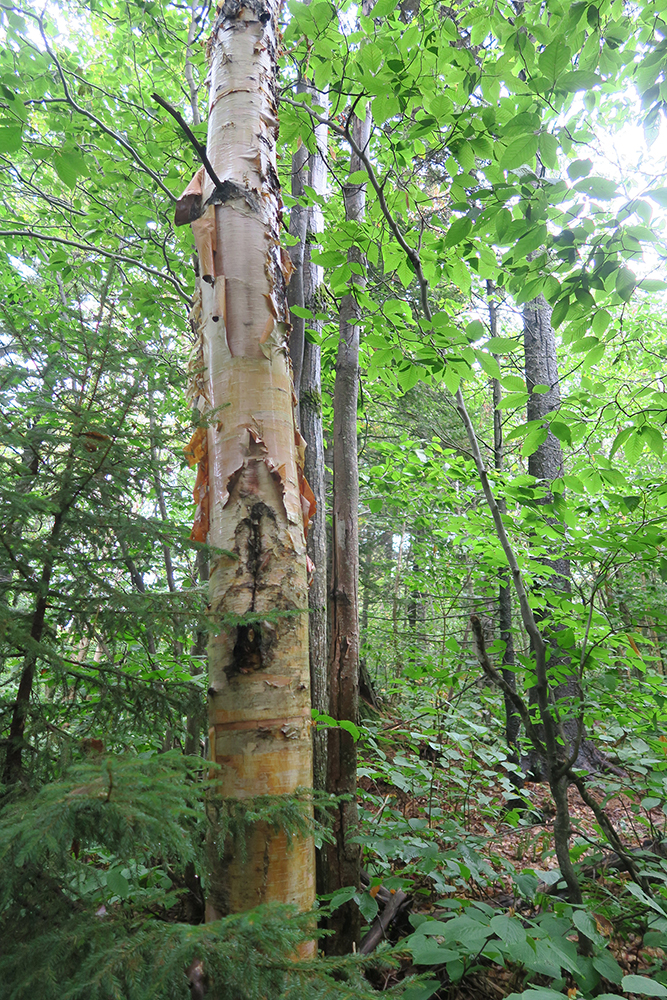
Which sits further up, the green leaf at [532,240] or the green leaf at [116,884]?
the green leaf at [532,240]

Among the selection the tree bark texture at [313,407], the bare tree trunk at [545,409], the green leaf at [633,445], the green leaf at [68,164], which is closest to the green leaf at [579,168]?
the green leaf at [633,445]

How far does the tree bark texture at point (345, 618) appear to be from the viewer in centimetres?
222

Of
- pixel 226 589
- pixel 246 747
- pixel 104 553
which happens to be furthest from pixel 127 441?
pixel 246 747

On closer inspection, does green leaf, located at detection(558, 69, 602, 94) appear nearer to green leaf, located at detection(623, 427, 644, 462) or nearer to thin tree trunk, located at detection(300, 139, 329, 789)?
thin tree trunk, located at detection(300, 139, 329, 789)

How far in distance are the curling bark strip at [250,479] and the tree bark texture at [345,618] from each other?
2.68 ft

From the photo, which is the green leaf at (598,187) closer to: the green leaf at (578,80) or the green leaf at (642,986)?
the green leaf at (578,80)

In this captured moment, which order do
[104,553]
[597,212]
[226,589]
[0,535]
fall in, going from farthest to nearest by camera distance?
[597,212]
[104,553]
[226,589]
[0,535]

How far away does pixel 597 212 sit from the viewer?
2072 millimetres

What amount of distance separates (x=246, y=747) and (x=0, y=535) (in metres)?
0.83

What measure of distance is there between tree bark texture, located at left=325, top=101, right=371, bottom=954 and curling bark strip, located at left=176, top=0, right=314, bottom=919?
→ 2.68 feet

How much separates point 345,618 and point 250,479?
1362 millimetres

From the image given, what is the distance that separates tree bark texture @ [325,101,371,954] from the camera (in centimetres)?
222

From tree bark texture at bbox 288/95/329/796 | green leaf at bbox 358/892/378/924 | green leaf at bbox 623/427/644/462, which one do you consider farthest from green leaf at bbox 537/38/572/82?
green leaf at bbox 358/892/378/924

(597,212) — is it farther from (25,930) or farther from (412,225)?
(25,930)
